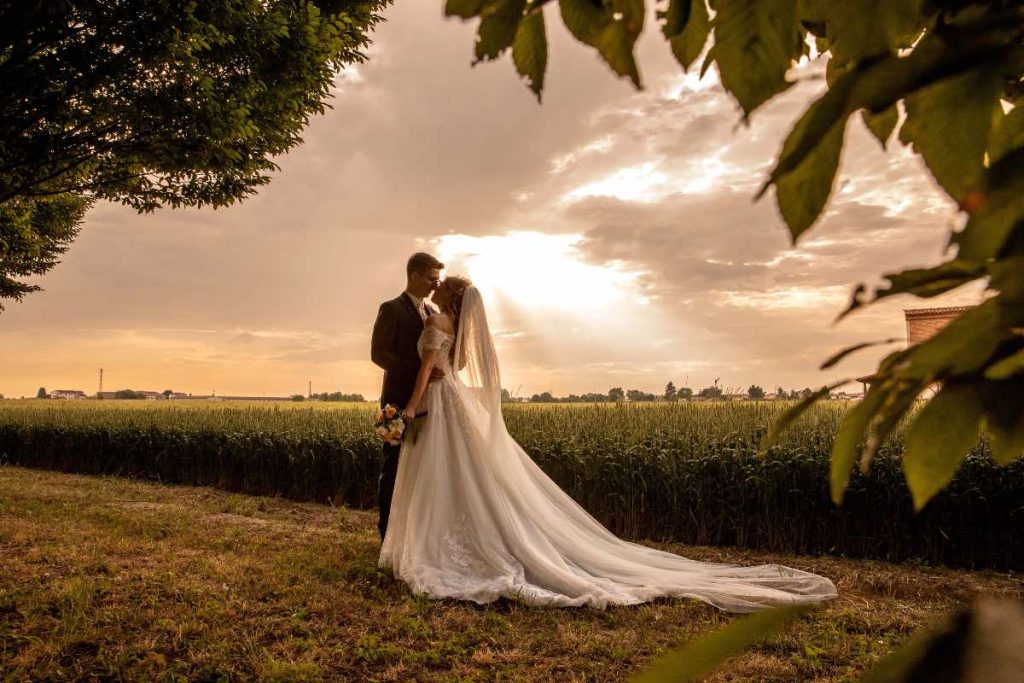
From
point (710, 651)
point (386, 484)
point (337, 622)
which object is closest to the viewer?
point (710, 651)

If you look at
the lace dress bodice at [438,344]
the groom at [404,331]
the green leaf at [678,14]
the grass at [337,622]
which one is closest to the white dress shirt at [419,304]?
the groom at [404,331]

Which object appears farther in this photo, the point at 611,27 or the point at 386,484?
the point at 386,484

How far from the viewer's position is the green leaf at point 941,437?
0.40 m

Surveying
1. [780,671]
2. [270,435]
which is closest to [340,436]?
[270,435]

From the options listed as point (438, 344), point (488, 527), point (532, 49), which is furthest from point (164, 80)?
point (532, 49)

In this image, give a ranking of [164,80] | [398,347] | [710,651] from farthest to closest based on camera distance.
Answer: [164,80], [398,347], [710,651]

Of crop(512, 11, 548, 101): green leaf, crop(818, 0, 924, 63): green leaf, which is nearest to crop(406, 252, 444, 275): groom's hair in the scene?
crop(512, 11, 548, 101): green leaf

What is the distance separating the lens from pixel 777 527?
6.82 metres

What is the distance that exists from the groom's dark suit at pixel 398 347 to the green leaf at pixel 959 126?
550 centimetres

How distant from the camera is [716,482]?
715 cm

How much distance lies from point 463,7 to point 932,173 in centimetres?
42

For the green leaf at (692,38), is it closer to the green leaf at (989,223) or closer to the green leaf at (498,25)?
the green leaf at (498,25)

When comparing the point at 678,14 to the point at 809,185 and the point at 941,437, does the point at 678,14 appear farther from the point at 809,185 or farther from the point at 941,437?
the point at 941,437

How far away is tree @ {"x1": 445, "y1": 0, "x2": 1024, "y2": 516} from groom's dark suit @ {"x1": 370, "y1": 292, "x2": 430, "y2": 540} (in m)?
5.41
